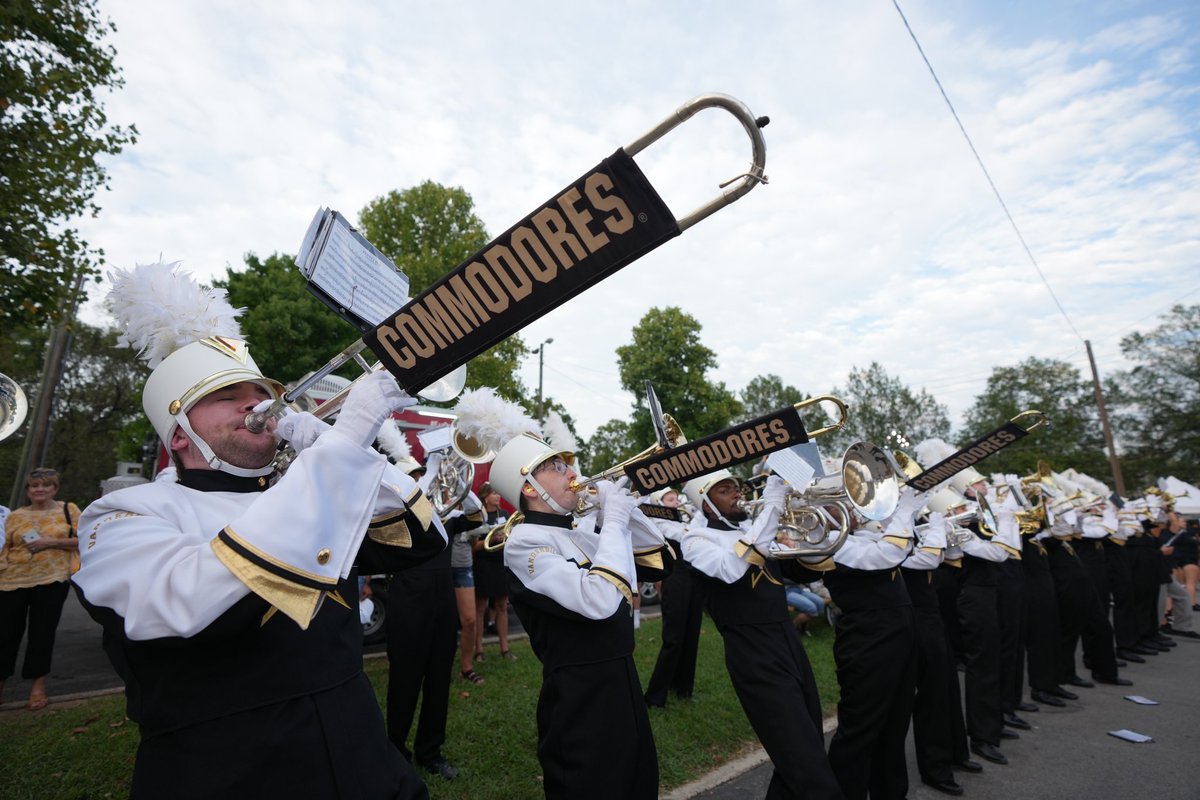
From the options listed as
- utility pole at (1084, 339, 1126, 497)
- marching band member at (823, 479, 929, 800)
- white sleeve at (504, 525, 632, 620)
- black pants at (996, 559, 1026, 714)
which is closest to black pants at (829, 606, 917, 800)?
marching band member at (823, 479, 929, 800)

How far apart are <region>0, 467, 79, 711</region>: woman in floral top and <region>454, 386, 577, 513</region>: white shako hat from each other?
4.23m

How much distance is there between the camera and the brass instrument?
5.47 metres

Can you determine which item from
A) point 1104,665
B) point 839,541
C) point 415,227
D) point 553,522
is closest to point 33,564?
point 553,522

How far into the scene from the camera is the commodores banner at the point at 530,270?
1.60m

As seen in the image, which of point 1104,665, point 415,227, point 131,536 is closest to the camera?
point 131,536

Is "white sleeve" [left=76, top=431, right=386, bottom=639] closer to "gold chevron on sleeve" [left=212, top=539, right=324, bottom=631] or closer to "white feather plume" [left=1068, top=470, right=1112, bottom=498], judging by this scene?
"gold chevron on sleeve" [left=212, top=539, right=324, bottom=631]

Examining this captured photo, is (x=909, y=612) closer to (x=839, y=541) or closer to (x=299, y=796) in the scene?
(x=839, y=541)

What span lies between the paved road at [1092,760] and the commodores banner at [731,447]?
2677 millimetres

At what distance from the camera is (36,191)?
781 cm

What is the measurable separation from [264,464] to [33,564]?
5776 mm

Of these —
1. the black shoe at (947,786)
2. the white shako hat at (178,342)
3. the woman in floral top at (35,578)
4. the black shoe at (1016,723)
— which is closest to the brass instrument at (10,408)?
the woman in floral top at (35,578)

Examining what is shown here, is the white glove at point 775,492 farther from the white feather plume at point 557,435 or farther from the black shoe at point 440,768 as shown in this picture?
the black shoe at point 440,768

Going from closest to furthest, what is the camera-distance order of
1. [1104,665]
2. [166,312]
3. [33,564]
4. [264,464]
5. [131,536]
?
[131,536] < [264,464] < [166,312] < [33,564] < [1104,665]

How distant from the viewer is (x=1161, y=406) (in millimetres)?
40250
